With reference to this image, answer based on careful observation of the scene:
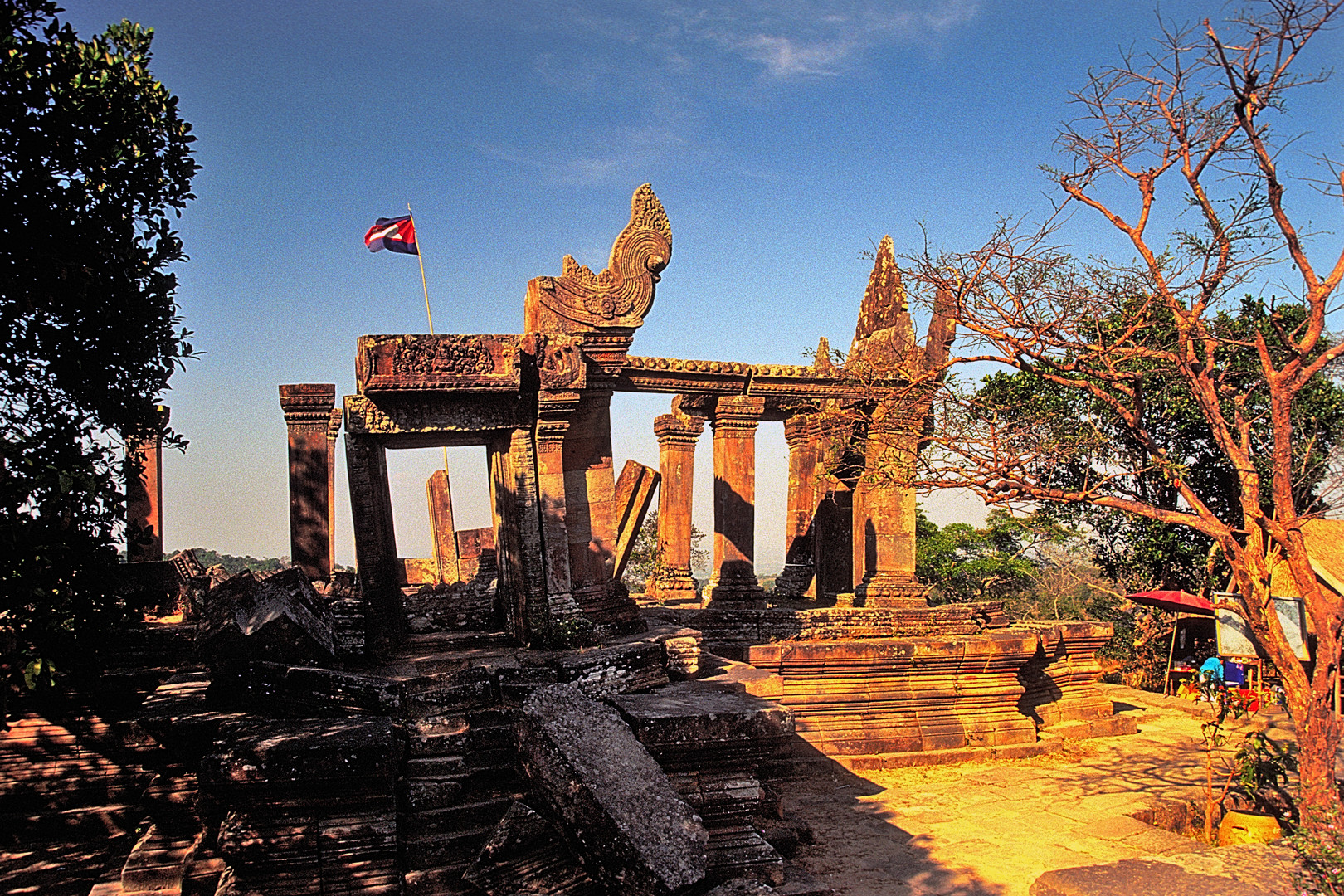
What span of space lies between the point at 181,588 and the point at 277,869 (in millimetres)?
12145

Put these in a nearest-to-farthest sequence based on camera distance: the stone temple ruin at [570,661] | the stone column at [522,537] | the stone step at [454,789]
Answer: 1. the stone temple ruin at [570,661]
2. the stone step at [454,789]
3. the stone column at [522,537]

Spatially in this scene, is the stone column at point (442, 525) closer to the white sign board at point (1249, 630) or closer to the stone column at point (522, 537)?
the stone column at point (522, 537)

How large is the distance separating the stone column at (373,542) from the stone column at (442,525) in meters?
9.02

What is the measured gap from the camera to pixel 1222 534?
21.5 feet

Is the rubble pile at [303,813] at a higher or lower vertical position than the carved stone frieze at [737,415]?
lower

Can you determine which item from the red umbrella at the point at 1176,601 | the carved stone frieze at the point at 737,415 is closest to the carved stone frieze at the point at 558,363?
the carved stone frieze at the point at 737,415

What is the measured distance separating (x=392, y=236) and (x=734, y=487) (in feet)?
25.5

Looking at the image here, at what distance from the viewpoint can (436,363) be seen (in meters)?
7.45

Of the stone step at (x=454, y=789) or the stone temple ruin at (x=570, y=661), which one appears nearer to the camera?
the stone temple ruin at (x=570, y=661)

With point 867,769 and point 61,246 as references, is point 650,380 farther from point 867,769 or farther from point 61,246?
point 61,246

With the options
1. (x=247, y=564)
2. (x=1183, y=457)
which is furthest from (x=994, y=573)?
(x=247, y=564)

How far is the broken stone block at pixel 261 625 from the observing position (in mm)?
5504

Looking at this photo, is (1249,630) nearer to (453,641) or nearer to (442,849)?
(442,849)

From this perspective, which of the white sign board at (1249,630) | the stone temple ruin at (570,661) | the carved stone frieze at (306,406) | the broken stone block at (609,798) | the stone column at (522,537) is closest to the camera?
the broken stone block at (609,798)
